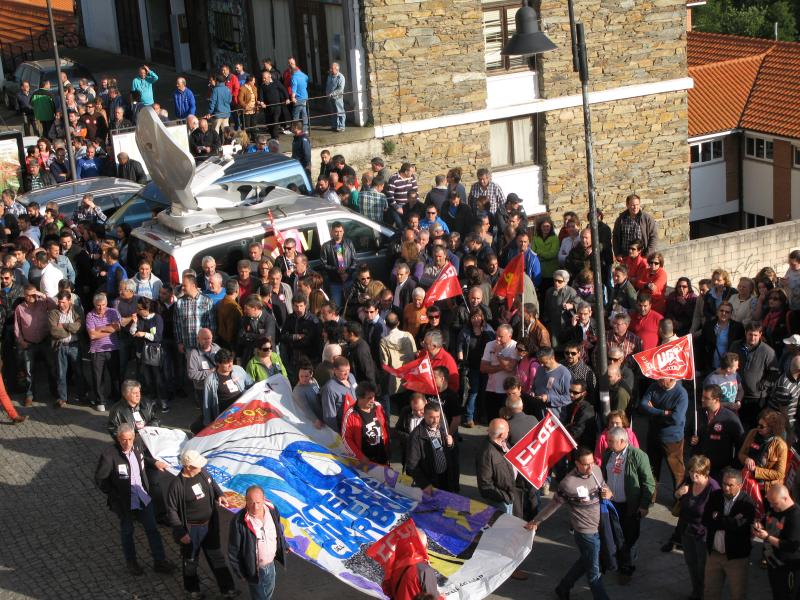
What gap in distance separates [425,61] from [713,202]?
2708 cm

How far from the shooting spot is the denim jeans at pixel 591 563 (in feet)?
35.7

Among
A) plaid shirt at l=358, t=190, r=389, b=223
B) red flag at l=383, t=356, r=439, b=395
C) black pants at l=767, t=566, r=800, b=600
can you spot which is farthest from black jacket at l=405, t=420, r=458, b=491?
plaid shirt at l=358, t=190, r=389, b=223

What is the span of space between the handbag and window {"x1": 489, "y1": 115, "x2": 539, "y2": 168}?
13.0 m

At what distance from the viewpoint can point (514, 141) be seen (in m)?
27.0

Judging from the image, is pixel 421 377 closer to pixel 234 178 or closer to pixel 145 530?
pixel 145 530

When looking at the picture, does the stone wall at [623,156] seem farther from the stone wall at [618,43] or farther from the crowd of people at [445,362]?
the crowd of people at [445,362]

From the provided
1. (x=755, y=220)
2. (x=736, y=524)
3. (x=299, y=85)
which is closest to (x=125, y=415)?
(x=736, y=524)

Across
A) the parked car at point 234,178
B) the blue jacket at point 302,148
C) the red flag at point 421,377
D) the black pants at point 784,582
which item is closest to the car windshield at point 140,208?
the parked car at point 234,178

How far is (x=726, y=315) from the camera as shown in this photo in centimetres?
1412

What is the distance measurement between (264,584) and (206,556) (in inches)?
37.0

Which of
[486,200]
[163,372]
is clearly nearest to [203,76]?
[486,200]

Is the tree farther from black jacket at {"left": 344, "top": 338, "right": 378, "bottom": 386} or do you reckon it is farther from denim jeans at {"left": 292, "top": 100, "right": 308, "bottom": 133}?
black jacket at {"left": 344, "top": 338, "right": 378, "bottom": 386}

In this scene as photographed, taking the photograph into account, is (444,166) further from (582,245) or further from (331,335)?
(331,335)

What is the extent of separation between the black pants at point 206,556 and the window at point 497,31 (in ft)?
54.5
